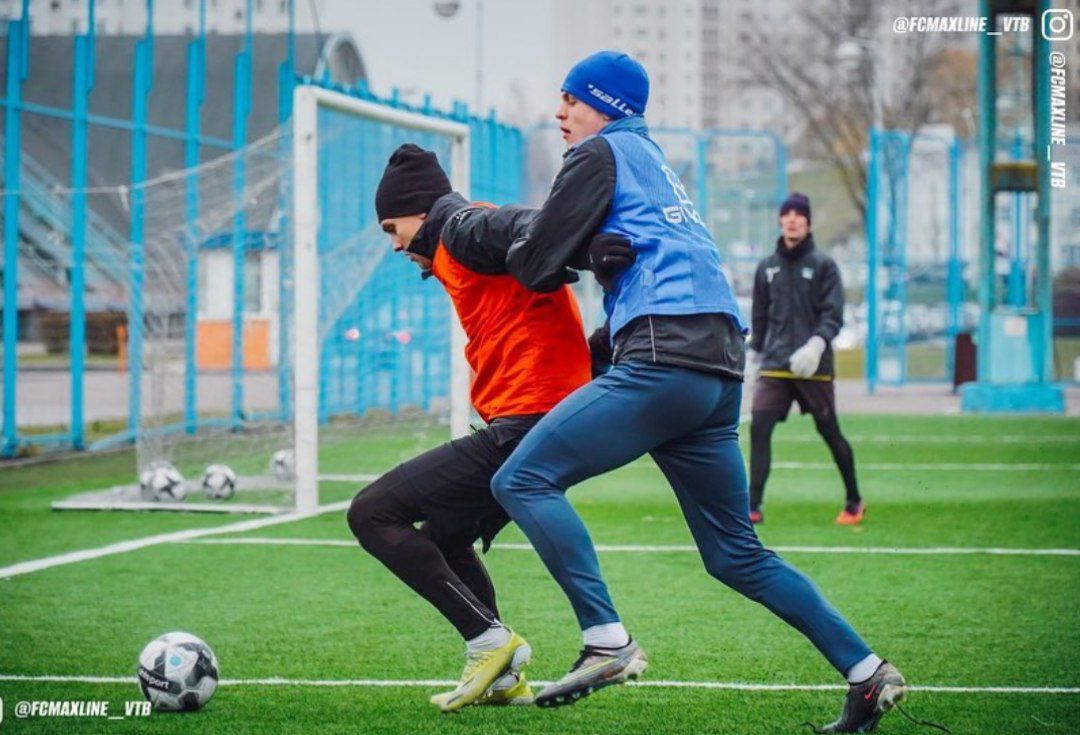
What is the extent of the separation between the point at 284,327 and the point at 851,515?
5306 millimetres

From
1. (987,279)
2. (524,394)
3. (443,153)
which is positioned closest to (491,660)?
(524,394)

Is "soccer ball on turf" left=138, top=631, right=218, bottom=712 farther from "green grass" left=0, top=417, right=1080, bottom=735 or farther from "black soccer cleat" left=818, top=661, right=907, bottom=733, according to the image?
Result: "black soccer cleat" left=818, top=661, right=907, bottom=733

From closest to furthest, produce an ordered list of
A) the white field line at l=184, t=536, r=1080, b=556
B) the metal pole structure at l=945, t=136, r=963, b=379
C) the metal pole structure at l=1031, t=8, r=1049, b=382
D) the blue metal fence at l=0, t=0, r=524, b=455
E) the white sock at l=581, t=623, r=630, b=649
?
the white sock at l=581, t=623, r=630, b=649
the white field line at l=184, t=536, r=1080, b=556
the blue metal fence at l=0, t=0, r=524, b=455
the metal pole structure at l=1031, t=8, r=1049, b=382
the metal pole structure at l=945, t=136, r=963, b=379

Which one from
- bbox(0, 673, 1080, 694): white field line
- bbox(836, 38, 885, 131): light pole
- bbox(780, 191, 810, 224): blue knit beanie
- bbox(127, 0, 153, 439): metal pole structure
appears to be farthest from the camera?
bbox(836, 38, 885, 131): light pole

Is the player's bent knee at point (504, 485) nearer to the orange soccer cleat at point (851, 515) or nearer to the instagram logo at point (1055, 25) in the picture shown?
the orange soccer cleat at point (851, 515)

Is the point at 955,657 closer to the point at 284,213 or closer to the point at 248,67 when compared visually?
the point at 284,213

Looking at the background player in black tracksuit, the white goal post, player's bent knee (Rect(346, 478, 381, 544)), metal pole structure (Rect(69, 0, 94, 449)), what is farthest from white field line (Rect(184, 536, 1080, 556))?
metal pole structure (Rect(69, 0, 94, 449))

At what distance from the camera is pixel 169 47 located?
20750mm

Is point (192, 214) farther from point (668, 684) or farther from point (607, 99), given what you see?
point (607, 99)

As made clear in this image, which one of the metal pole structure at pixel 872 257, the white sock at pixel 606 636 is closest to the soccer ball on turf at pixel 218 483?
the white sock at pixel 606 636

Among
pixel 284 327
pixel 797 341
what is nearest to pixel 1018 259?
pixel 284 327

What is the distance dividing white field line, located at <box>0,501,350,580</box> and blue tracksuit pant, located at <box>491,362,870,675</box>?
4.85 metres

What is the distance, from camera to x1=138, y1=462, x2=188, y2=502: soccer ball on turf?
41.0 ft

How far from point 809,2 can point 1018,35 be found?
22.9 m
